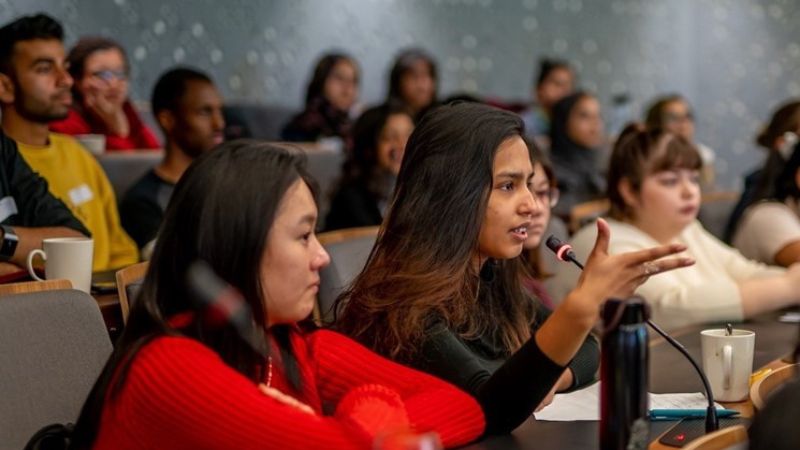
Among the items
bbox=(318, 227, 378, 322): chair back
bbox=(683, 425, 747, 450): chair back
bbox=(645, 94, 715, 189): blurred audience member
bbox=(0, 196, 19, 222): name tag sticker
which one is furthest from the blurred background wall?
bbox=(683, 425, 747, 450): chair back

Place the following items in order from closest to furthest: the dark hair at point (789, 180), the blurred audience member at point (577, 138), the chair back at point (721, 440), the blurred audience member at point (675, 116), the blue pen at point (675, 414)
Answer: the chair back at point (721, 440)
the blue pen at point (675, 414)
the dark hair at point (789, 180)
the blurred audience member at point (577, 138)
the blurred audience member at point (675, 116)

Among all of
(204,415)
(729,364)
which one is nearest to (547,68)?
(729,364)

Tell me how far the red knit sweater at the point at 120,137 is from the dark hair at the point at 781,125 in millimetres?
2528

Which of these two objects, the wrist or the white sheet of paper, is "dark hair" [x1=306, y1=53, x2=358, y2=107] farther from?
the wrist

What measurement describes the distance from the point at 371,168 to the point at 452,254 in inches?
94.8

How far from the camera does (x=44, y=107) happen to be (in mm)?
3674

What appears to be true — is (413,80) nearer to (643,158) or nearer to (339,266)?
(643,158)

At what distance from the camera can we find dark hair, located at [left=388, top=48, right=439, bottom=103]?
22.2 ft

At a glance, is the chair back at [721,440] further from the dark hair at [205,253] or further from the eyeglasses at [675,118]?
the eyeglasses at [675,118]

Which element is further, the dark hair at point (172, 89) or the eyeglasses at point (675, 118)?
the eyeglasses at point (675, 118)

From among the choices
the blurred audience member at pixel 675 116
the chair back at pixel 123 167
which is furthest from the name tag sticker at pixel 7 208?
the blurred audience member at pixel 675 116

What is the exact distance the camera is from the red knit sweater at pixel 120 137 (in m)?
4.80

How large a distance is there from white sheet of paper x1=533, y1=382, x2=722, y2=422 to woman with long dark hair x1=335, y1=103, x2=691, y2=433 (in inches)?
2.1

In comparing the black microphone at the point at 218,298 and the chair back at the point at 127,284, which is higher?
the black microphone at the point at 218,298
